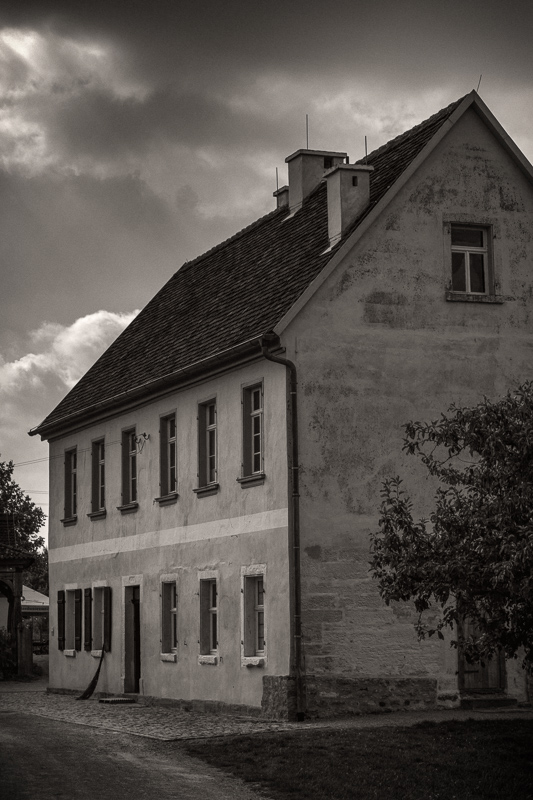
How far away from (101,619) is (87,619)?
77cm

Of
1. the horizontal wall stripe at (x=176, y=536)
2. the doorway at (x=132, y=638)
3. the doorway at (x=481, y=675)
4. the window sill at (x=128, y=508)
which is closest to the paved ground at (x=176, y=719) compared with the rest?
the doorway at (x=481, y=675)

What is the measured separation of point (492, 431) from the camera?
631 inches

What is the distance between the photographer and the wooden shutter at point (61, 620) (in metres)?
34.2

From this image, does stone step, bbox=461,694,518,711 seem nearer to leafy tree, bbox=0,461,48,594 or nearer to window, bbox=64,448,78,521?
window, bbox=64,448,78,521

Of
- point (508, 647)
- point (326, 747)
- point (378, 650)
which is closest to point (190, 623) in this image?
point (378, 650)

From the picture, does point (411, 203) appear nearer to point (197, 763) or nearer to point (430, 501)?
point (430, 501)

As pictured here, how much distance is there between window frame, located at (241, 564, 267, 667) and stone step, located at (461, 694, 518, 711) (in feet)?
11.6

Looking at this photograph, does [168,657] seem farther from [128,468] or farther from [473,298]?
[473,298]

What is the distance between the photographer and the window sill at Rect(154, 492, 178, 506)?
28.0 metres

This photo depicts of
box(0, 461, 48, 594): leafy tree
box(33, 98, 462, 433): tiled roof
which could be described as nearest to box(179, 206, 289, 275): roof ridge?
box(33, 98, 462, 433): tiled roof

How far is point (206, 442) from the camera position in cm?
2703

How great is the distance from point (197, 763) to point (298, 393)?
770 centimetres

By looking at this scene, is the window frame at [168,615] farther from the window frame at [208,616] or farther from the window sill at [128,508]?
the window sill at [128,508]

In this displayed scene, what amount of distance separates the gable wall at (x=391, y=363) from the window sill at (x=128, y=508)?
24.2 feet
